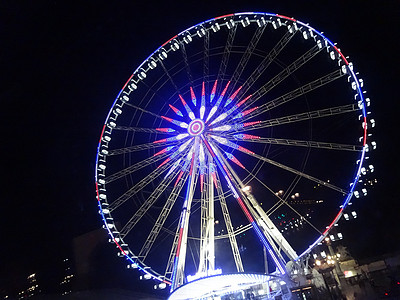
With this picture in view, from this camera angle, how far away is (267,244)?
13.9 m

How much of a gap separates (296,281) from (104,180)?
1360 cm

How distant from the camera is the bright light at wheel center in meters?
17.3

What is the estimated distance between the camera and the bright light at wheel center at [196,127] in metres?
17.3

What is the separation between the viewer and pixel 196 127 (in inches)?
691

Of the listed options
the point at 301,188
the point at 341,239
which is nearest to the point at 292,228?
the point at 301,188

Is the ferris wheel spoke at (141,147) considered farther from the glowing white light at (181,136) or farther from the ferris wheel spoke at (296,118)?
the ferris wheel spoke at (296,118)

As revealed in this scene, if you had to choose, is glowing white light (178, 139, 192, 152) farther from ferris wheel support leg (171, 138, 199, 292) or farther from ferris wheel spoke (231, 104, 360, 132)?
ferris wheel spoke (231, 104, 360, 132)

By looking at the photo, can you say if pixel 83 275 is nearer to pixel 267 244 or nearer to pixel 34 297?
pixel 34 297

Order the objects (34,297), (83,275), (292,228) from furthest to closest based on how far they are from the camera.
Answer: (292,228) → (83,275) → (34,297)

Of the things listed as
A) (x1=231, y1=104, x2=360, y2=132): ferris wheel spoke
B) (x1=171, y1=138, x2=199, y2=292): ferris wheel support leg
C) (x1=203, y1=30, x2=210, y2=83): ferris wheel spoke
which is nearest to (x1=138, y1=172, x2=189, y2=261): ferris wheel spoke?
(x1=171, y1=138, x2=199, y2=292): ferris wheel support leg

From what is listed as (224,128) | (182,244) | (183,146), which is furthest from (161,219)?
(224,128)

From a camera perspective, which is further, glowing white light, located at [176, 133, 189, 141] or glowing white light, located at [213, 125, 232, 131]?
glowing white light, located at [176, 133, 189, 141]

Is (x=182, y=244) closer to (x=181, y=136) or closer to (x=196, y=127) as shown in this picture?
(x=181, y=136)

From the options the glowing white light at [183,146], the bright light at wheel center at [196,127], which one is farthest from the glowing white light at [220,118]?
the glowing white light at [183,146]
